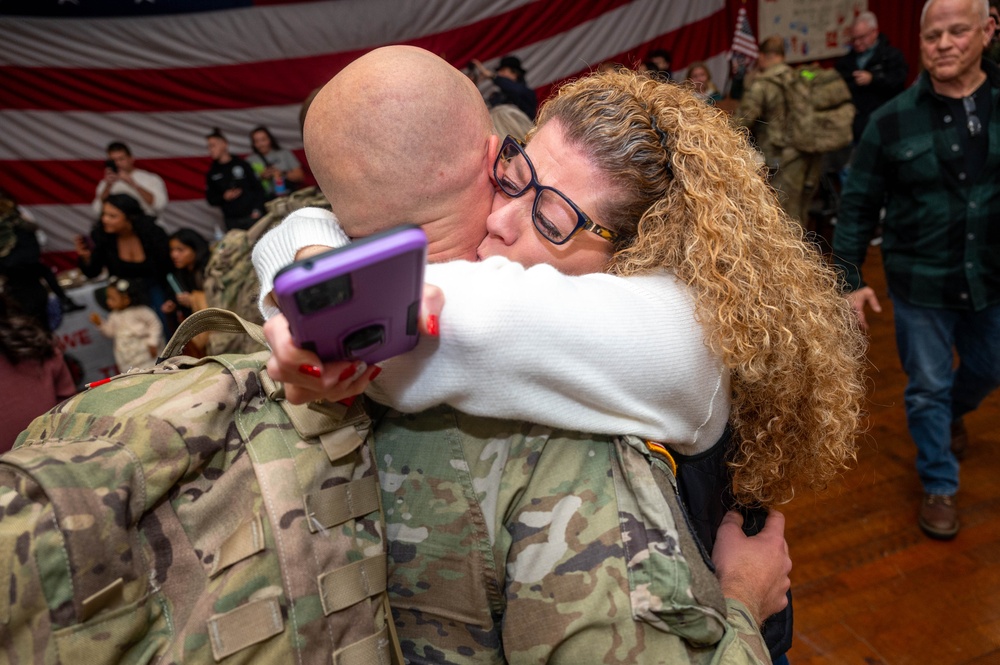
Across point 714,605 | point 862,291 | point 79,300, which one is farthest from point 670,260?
point 79,300

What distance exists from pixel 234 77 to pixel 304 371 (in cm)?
690

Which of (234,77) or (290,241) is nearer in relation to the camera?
(290,241)

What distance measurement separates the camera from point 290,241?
0.99 m

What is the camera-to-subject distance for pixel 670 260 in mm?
1024

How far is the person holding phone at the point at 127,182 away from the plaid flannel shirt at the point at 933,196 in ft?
18.0

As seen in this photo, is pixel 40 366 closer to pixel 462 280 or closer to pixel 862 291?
pixel 462 280

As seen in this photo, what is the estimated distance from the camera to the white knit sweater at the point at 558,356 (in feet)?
2.55

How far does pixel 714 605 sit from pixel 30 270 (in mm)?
4899

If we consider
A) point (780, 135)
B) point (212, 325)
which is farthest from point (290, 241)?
point (780, 135)

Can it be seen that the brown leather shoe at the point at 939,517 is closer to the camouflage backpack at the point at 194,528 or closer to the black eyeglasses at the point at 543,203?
the black eyeglasses at the point at 543,203

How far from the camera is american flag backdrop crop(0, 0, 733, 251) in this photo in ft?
19.9

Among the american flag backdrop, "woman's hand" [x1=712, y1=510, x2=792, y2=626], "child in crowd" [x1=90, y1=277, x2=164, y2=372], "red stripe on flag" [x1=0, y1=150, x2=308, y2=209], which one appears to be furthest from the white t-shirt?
"woman's hand" [x1=712, y1=510, x2=792, y2=626]

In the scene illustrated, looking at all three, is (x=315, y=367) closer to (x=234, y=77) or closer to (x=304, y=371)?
(x=304, y=371)

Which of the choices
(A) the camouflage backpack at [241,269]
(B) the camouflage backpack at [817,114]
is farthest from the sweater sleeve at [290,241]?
(B) the camouflage backpack at [817,114]
